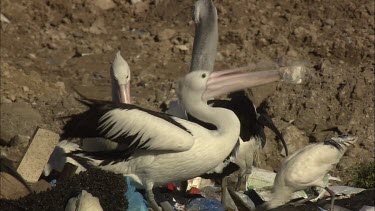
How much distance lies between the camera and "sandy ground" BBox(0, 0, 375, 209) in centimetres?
884

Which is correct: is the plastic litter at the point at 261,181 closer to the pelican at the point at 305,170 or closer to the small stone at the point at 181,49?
the pelican at the point at 305,170

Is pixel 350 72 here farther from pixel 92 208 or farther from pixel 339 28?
pixel 92 208

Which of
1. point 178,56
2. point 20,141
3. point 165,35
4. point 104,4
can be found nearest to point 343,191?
point 20,141

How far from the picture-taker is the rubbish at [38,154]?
664 cm

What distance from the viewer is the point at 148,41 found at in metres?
11.6

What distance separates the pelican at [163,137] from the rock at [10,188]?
47 cm

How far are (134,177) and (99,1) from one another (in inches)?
270

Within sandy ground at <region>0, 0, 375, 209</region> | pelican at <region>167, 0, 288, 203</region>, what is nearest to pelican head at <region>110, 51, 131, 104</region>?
pelican at <region>167, 0, 288, 203</region>

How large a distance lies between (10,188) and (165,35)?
5.57 m

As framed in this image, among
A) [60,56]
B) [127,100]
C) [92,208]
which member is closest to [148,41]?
[60,56]

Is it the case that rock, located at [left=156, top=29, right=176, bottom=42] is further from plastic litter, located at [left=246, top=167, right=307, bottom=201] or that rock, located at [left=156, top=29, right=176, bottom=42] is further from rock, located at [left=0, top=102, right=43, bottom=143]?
plastic litter, located at [left=246, top=167, right=307, bottom=201]

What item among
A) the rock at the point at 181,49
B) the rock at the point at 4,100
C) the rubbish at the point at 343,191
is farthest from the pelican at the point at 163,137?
the rock at the point at 181,49

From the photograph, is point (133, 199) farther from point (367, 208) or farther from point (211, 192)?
point (367, 208)

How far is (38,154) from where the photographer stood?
22.0 ft
